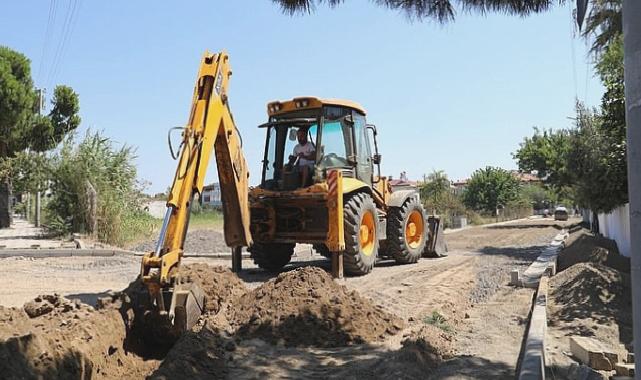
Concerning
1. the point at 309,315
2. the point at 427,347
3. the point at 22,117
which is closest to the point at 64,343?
the point at 309,315

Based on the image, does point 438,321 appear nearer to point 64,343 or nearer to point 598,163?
point 64,343

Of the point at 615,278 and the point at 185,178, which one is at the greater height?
the point at 185,178

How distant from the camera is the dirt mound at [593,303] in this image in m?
6.88

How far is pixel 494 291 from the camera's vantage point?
32.3 ft

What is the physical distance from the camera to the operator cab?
416 inches

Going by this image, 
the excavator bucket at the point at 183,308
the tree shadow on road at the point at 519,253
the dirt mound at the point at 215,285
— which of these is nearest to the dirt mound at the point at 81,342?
the excavator bucket at the point at 183,308

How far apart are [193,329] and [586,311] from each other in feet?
16.5

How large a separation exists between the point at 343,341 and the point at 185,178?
2.34 m

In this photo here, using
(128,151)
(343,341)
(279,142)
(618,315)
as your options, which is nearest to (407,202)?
(279,142)

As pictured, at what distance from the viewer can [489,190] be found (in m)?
59.2

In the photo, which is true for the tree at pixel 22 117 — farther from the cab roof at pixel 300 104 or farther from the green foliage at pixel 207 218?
the cab roof at pixel 300 104

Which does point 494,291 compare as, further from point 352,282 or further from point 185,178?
point 185,178

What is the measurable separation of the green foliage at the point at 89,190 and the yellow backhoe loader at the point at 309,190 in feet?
33.4

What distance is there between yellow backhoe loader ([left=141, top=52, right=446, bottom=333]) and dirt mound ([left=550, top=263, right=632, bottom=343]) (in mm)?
3361
